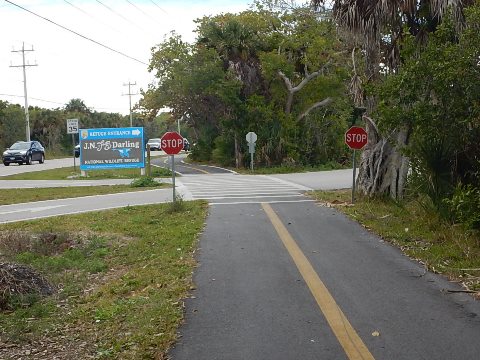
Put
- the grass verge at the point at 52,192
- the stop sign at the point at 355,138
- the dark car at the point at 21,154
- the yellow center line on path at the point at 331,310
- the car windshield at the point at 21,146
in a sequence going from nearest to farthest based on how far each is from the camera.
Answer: the yellow center line on path at the point at 331,310 → the stop sign at the point at 355,138 → the grass verge at the point at 52,192 → the dark car at the point at 21,154 → the car windshield at the point at 21,146

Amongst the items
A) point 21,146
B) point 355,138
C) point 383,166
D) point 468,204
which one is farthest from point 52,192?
point 21,146

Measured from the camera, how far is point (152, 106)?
153 feet

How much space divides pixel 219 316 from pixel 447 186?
6.43 metres

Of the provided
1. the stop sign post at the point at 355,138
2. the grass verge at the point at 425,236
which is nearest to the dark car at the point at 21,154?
the grass verge at the point at 425,236

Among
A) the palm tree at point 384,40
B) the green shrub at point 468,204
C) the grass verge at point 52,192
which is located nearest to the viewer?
the green shrub at point 468,204

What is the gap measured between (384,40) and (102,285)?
9.55m

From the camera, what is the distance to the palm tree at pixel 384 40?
38.4 ft

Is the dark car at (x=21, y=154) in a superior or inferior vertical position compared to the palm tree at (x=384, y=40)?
inferior

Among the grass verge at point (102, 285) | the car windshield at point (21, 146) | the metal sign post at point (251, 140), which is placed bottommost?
the grass verge at point (102, 285)

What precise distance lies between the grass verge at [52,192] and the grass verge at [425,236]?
10484 millimetres

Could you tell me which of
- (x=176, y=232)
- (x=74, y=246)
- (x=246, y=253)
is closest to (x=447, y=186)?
(x=246, y=253)

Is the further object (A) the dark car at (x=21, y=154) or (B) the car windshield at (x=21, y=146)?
(B) the car windshield at (x=21, y=146)

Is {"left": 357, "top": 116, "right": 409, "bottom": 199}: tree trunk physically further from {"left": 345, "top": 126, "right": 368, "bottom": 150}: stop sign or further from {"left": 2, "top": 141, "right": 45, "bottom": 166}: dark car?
{"left": 2, "top": 141, "right": 45, "bottom": 166}: dark car

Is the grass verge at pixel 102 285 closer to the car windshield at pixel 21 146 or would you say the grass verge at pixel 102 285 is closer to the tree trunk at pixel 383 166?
the tree trunk at pixel 383 166
